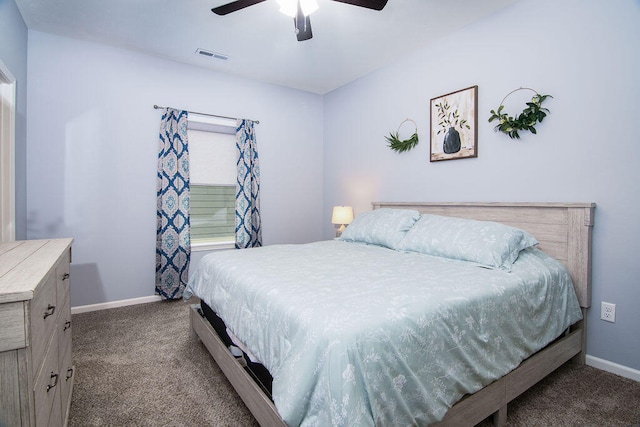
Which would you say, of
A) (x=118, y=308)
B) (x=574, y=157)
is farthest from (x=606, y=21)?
(x=118, y=308)

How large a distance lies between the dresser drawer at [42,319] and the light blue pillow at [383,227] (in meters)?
2.11

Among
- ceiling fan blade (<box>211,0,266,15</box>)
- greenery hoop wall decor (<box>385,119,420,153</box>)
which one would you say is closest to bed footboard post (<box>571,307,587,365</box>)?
greenery hoop wall decor (<box>385,119,420,153</box>)

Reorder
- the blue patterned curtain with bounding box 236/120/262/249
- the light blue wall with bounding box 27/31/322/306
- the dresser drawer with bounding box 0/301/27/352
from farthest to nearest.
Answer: the blue patterned curtain with bounding box 236/120/262/249 → the light blue wall with bounding box 27/31/322/306 → the dresser drawer with bounding box 0/301/27/352

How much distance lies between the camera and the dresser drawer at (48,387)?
98 centimetres

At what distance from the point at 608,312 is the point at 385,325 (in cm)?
188

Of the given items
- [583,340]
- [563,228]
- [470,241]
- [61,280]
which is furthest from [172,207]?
[583,340]

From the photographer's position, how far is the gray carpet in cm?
157

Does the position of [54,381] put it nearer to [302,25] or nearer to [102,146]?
[302,25]

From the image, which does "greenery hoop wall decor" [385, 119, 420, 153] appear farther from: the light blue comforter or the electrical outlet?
the electrical outlet

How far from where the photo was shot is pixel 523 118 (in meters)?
2.33

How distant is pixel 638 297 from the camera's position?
6.27ft

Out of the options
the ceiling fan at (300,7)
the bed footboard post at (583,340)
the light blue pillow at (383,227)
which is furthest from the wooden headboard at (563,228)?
the ceiling fan at (300,7)

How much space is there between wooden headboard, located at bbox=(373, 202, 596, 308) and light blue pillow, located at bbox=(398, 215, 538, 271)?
0.71ft

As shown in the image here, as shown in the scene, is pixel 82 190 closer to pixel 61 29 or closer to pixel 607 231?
pixel 61 29
